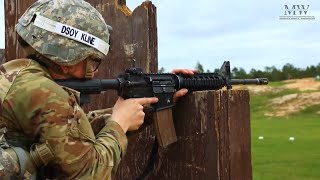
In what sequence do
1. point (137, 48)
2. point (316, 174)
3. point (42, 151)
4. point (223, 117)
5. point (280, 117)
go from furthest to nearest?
1. point (280, 117)
2. point (316, 174)
3. point (137, 48)
4. point (223, 117)
5. point (42, 151)

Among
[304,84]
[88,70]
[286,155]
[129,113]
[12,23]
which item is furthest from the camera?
[304,84]

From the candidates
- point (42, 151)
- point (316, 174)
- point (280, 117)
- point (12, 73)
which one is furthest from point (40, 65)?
point (280, 117)

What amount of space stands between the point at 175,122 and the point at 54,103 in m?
0.80

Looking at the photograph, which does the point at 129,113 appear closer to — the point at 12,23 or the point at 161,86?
the point at 161,86

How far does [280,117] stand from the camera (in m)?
25.5

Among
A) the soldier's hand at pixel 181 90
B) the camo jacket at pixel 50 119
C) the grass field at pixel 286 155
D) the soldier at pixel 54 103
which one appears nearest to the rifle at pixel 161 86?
the soldier's hand at pixel 181 90

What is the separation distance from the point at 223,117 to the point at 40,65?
78 centimetres

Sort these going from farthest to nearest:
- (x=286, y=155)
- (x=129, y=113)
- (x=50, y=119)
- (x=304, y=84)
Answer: (x=304, y=84) → (x=286, y=155) → (x=129, y=113) → (x=50, y=119)

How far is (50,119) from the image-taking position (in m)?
2.18

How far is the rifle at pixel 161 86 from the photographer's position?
2.69m

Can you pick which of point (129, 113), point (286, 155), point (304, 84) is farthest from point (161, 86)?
point (304, 84)

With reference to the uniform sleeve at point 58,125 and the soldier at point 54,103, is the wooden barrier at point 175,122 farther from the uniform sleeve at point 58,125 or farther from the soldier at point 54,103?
the uniform sleeve at point 58,125

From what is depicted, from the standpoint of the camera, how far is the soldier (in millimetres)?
2182

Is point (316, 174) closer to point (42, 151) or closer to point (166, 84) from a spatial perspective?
point (166, 84)
